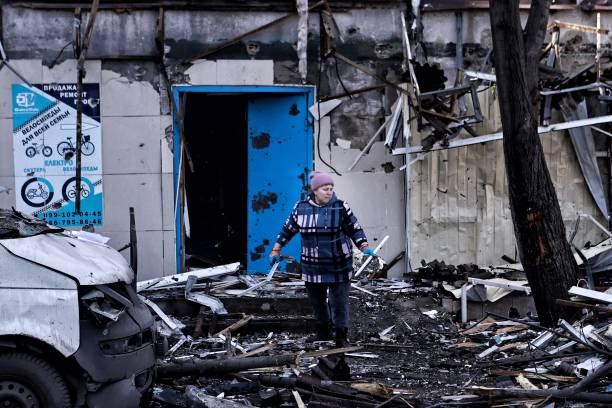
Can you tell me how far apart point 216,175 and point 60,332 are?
964 centimetres

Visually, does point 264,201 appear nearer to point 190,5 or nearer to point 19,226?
point 190,5

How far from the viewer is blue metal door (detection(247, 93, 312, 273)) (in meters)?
13.4

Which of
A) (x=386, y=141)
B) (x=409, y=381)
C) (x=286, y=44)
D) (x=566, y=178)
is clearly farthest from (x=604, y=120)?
(x=409, y=381)

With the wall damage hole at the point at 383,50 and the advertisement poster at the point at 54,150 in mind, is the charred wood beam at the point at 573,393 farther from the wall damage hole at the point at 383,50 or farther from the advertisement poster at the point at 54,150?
the advertisement poster at the point at 54,150

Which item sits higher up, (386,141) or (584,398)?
(386,141)

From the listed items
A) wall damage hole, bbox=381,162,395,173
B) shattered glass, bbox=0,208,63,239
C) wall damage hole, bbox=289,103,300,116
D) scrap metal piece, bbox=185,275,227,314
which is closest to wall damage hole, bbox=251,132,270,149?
wall damage hole, bbox=289,103,300,116

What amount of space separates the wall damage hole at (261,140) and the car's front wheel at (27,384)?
24.1ft

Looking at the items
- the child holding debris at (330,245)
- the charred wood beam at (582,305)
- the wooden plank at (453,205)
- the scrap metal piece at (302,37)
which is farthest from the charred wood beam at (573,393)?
the scrap metal piece at (302,37)

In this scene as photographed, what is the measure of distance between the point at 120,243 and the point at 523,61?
20.5 ft

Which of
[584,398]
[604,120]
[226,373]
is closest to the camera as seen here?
[584,398]

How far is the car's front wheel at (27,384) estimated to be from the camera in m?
6.57

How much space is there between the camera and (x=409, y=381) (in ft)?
28.9

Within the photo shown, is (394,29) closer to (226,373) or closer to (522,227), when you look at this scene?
(522,227)

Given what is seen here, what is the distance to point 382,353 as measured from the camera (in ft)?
33.3
